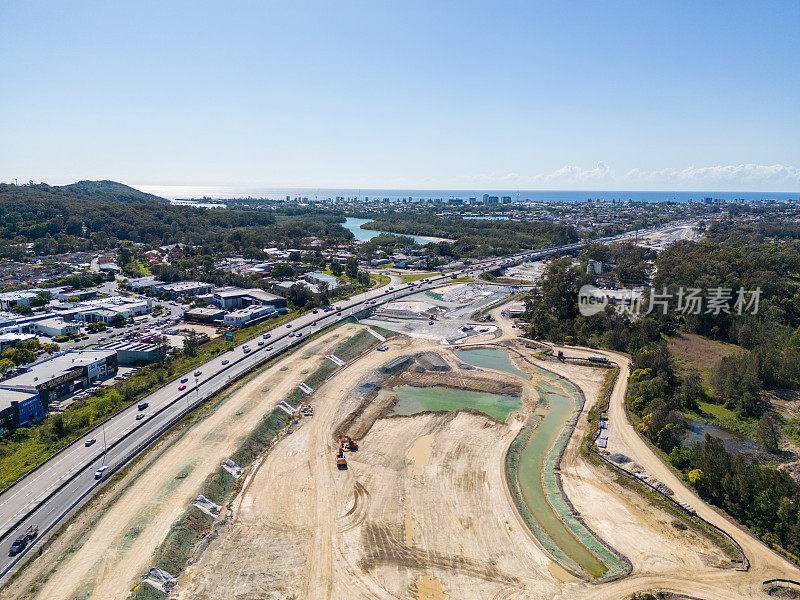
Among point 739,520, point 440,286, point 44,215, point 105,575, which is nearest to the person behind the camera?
point 105,575

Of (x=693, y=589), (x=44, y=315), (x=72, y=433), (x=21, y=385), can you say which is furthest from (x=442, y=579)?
(x=44, y=315)

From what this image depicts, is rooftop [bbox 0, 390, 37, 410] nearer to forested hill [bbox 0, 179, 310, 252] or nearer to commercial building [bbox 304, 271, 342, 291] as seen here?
commercial building [bbox 304, 271, 342, 291]

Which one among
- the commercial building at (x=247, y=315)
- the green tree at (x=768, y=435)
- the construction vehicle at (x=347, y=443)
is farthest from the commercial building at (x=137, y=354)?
the green tree at (x=768, y=435)

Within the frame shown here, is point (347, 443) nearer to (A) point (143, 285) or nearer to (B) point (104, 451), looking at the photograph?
(B) point (104, 451)

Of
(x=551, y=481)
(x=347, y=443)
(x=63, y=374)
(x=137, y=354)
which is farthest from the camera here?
(x=137, y=354)

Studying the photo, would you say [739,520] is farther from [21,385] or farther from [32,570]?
[21,385]

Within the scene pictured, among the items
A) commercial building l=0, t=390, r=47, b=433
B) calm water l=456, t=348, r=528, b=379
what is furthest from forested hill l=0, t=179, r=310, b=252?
calm water l=456, t=348, r=528, b=379

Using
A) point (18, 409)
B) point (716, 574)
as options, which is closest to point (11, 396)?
point (18, 409)

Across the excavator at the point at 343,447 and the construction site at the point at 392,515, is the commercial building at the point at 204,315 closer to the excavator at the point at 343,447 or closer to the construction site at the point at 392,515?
the construction site at the point at 392,515
